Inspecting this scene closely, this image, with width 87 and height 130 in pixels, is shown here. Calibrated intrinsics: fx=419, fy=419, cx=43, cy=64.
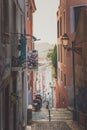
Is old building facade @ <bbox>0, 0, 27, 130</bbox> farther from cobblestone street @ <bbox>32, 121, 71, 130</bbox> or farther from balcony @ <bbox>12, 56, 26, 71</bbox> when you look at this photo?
cobblestone street @ <bbox>32, 121, 71, 130</bbox>

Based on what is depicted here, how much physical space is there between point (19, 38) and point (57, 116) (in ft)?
29.2

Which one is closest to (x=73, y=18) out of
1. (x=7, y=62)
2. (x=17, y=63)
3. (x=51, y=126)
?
(x=51, y=126)

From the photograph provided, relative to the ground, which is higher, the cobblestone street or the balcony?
the balcony

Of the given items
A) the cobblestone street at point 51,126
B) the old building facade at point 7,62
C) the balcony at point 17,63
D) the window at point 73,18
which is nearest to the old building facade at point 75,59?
the window at point 73,18

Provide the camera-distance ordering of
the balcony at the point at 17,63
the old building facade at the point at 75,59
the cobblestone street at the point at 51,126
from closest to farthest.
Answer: the balcony at the point at 17,63
the cobblestone street at the point at 51,126
the old building facade at the point at 75,59

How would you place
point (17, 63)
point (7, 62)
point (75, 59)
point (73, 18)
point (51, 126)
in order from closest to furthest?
point (7, 62), point (17, 63), point (51, 126), point (75, 59), point (73, 18)

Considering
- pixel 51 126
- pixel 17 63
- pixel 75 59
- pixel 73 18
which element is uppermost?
pixel 73 18

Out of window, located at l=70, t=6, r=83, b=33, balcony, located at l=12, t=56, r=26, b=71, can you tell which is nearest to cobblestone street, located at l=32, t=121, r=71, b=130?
balcony, located at l=12, t=56, r=26, b=71

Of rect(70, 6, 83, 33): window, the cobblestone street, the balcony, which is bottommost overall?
the cobblestone street

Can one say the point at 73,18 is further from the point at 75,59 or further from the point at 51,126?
the point at 51,126

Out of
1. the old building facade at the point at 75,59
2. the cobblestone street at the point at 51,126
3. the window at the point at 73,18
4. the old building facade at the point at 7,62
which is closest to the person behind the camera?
the old building facade at the point at 7,62

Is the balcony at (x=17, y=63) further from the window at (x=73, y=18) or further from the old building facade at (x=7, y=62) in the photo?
the window at (x=73, y=18)

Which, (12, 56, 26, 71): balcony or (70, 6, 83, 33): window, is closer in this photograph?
(12, 56, 26, 71): balcony

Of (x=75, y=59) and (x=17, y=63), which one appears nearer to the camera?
(x=17, y=63)
